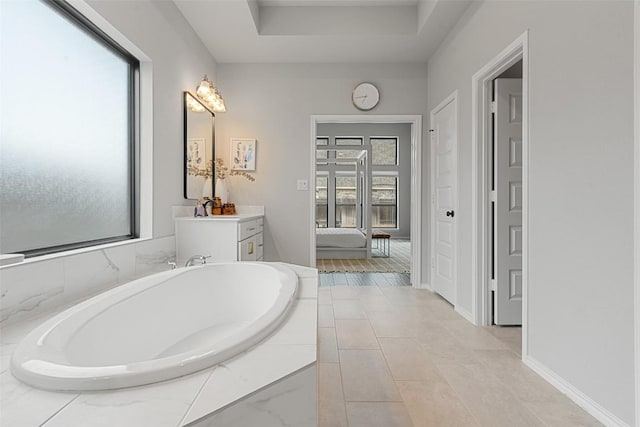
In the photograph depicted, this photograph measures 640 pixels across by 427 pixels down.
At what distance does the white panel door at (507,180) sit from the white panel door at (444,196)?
0.49 meters

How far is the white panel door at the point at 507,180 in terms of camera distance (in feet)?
8.63

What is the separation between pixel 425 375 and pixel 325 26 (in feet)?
10.1

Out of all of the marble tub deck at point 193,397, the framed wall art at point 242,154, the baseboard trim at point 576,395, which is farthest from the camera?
the framed wall art at point 242,154

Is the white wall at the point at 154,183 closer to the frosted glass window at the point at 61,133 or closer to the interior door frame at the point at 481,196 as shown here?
the frosted glass window at the point at 61,133

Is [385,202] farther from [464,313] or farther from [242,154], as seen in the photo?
[464,313]

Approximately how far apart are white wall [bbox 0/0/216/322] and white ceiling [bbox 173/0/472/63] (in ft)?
0.97

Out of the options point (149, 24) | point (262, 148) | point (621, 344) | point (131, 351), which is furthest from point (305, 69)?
point (621, 344)

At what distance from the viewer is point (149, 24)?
2.36 meters

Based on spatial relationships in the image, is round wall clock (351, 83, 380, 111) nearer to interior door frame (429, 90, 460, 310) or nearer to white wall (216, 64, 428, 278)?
white wall (216, 64, 428, 278)

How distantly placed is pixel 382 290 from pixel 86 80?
321 centimetres

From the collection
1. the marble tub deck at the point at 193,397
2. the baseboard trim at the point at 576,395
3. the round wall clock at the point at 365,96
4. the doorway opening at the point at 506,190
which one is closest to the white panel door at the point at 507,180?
the doorway opening at the point at 506,190

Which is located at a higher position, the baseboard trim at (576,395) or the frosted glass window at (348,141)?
the frosted glass window at (348,141)

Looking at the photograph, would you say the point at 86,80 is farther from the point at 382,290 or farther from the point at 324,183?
the point at 324,183

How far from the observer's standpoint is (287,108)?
3877 millimetres
